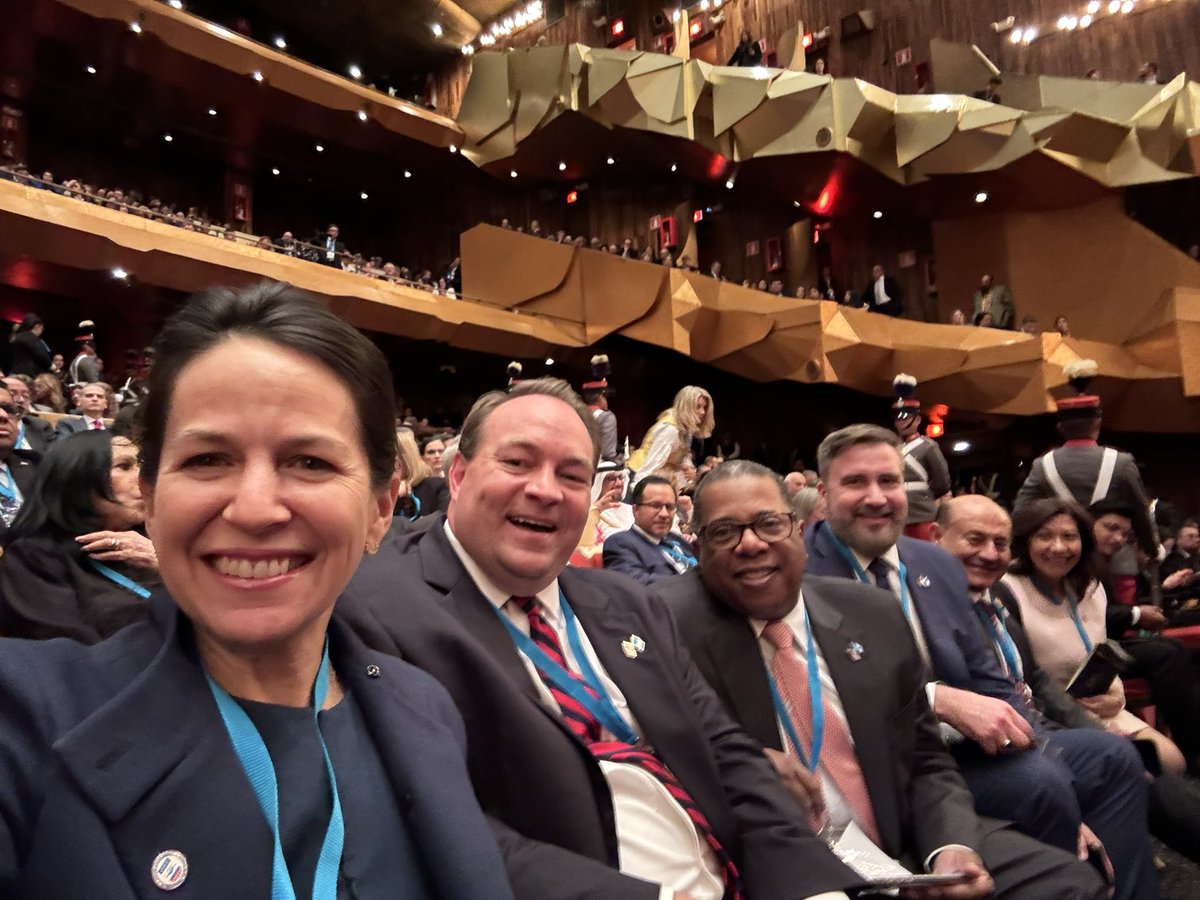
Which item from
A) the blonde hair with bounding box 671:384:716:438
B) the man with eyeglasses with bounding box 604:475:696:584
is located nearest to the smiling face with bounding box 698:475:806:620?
the man with eyeglasses with bounding box 604:475:696:584

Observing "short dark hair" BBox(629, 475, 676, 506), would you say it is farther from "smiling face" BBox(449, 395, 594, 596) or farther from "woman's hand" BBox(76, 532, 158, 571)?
"woman's hand" BBox(76, 532, 158, 571)

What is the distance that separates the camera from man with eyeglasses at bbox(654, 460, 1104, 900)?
1.68m

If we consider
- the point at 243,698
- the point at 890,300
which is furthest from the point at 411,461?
the point at 890,300

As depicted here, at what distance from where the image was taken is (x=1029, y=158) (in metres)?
11.6

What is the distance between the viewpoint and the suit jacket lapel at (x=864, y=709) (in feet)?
5.65

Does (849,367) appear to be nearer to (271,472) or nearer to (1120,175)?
(1120,175)

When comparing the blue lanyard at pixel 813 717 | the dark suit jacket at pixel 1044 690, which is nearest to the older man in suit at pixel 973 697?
the dark suit jacket at pixel 1044 690

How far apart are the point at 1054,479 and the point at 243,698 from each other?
3.47 metres

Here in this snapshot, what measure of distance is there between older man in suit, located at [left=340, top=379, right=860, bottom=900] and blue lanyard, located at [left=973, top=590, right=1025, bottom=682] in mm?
1169

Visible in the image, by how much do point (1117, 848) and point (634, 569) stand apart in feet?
6.26

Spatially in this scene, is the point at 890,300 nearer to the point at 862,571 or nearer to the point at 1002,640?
the point at 1002,640

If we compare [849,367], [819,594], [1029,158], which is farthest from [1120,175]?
[819,594]

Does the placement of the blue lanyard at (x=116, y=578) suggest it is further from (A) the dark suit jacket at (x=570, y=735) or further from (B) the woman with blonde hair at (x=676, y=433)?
(B) the woman with blonde hair at (x=676, y=433)

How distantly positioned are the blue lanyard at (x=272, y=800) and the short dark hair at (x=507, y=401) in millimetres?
869
